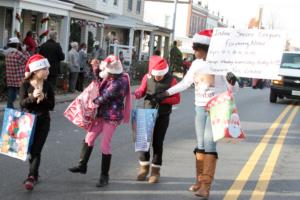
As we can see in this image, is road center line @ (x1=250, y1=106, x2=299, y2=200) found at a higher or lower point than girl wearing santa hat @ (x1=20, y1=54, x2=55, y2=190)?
lower

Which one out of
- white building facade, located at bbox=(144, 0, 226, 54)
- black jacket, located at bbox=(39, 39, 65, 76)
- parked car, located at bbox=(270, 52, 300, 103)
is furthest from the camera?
white building facade, located at bbox=(144, 0, 226, 54)

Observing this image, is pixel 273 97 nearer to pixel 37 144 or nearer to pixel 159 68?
pixel 159 68

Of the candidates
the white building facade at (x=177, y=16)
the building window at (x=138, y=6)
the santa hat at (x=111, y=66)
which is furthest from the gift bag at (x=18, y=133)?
the white building facade at (x=177, y=16)

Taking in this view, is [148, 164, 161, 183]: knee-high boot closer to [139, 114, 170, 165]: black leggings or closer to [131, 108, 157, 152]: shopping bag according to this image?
[139, 114, 170, 165]: black leggings

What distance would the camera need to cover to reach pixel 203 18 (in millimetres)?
72125

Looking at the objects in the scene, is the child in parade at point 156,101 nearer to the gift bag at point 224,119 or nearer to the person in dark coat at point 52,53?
the gift bag at point 224,119

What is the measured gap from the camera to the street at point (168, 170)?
6.40 meters

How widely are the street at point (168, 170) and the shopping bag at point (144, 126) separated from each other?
19.8 inches

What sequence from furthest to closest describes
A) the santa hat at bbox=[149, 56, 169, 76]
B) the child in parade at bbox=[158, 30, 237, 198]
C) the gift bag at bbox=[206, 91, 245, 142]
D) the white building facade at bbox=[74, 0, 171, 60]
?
the white building facade at bbox=[74, 0, 171, 60]
the santa hat at bbox=[149, 56, 169, 76]
the child in parade at bbox=[158, 30, 237, 198]
the gift bag at bbox=[206, 91, 245, 142]

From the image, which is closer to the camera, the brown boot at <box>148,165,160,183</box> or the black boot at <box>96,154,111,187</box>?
the black boot at <box>96,154,111,187</box>

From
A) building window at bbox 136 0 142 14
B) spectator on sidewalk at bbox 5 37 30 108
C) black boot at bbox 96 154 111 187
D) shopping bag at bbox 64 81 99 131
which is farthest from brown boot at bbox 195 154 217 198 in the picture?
building window at bbox 136 0 142 14

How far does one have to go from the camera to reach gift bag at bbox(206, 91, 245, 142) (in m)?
6.00

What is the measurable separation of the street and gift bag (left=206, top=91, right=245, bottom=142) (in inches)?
35.6

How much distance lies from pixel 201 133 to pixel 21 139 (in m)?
2.07
